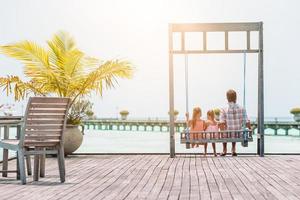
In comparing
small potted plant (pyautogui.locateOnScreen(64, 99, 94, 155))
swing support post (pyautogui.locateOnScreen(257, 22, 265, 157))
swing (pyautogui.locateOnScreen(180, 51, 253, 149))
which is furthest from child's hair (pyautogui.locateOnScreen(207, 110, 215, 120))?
small potted plant (pyautogui.locateOnScreen(64, 99, 94, 155))

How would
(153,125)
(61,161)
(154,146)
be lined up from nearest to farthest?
(61,161) < (154,146) < (153,125)

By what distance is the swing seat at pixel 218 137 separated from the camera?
9.33 m

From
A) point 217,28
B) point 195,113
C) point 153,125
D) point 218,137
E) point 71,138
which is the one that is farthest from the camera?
point 153,125

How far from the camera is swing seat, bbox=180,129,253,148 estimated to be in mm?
9328

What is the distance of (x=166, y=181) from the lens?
6254 millimetres

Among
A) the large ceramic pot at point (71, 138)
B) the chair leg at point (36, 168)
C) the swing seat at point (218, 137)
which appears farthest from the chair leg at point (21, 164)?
the large ceramic pot at point (71, 138)

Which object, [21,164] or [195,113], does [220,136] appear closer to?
[195,113]

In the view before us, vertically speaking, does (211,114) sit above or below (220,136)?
above

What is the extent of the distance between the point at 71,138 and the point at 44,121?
4.51 meters

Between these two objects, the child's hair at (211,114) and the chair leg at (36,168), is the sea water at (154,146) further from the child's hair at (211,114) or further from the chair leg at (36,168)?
the chair leg at (36,168)

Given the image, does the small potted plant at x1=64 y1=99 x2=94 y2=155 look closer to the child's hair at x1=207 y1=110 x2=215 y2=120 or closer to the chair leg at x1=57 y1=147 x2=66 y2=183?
the child's hair at x1=207 y1=110 x2=215 y2=120

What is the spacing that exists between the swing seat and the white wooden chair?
3.48 m

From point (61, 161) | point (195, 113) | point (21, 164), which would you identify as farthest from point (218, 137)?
point (21, 164)

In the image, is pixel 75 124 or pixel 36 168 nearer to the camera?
pixel 36 168
